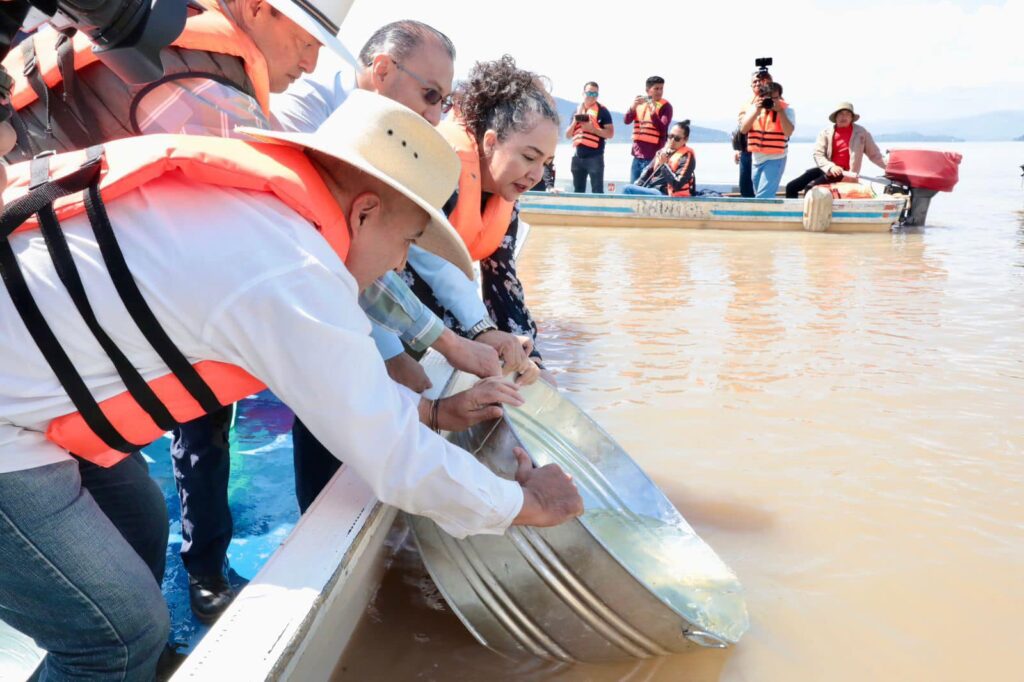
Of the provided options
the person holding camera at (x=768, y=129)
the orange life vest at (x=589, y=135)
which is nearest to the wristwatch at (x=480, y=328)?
the person holding camera at (x=768, y=129)

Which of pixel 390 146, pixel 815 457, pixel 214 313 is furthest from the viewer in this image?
pixel 815 457

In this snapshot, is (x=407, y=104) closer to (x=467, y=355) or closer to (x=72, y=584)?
(x=467, y=355)

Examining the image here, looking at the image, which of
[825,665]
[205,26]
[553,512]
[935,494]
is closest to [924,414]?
[935,494]

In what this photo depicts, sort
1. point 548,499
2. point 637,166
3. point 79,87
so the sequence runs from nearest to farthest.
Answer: point 548,499
point 79,87
point 637,166

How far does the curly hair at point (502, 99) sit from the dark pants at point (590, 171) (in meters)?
9.61

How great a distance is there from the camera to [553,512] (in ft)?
5.32

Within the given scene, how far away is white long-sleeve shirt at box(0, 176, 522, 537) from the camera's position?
1.22m

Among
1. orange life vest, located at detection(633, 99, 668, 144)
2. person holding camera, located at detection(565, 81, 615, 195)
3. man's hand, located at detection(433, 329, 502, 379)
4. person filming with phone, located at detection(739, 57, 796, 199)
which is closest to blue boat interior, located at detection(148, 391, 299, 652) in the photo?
man's hand, located at detection(433, 329, 502, 379)

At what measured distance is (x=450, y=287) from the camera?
104 inches

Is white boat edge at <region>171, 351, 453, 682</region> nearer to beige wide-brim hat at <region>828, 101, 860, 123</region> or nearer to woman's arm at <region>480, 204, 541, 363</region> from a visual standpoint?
woman's arm at <region>480, 204, 541, 363</region>

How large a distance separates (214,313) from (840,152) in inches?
461

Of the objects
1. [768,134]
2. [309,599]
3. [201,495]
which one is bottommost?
[201,495]

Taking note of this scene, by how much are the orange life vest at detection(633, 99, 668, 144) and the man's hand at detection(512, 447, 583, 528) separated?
10.7m

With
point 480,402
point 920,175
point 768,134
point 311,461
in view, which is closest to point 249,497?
point 311,461
